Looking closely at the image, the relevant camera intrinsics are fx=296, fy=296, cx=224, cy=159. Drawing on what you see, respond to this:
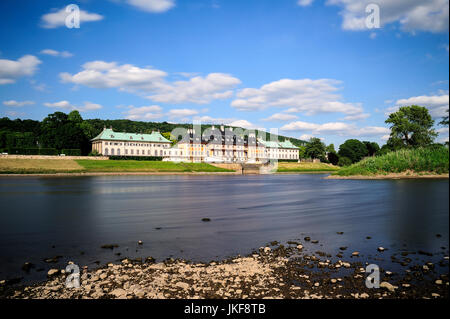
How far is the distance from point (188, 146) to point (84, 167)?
154 ft

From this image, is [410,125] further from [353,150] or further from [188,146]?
[353,150]

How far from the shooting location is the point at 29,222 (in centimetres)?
1476

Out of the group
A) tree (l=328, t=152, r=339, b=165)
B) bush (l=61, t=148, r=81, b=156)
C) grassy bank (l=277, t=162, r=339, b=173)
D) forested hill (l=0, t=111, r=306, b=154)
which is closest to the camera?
bush (l=61, t=148, r=81, b=156)

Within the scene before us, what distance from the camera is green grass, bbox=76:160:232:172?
2544 inches

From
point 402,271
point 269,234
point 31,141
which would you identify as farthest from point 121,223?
point 31,141

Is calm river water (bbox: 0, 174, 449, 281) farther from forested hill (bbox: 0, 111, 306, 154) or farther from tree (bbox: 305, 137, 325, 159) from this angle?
tree (bbox: 305, 137, 325, 159)

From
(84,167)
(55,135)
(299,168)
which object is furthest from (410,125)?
(55,135)

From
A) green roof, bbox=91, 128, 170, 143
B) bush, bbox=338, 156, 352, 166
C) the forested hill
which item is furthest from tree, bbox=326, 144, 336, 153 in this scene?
the forested hill

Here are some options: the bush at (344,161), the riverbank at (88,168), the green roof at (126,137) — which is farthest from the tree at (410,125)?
the green roof at (126,137)

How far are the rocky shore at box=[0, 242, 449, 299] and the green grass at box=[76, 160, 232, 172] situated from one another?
195ft

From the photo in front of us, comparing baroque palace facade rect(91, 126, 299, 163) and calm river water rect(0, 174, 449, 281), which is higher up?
baroque palace facade rect(91, 126, 299, 163)

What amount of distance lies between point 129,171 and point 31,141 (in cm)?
4382

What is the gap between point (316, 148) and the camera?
357 feet

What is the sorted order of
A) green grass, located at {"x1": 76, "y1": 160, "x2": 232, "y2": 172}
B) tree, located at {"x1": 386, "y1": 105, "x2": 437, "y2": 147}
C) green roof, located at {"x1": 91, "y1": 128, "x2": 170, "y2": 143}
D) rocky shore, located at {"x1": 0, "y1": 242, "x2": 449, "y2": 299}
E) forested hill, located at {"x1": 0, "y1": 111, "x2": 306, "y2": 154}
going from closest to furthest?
rocky shore, located at {"x1": 0, "y1": 242, "x2": 449, "y2": 299}, tree, located at {"x1": 386, "y1": 105, "x2": 437, "y2": 147}, green grass, located at {"x1": 76, "y1": 160, "x2": 232, "y2": 172}, forested hill, located at {"x1": 0, "y1": 111, "x2": 306, "y2": 154}, green roof, located at {"x1": 91, "y1": 128, "x2": 170, "y2": 143}
